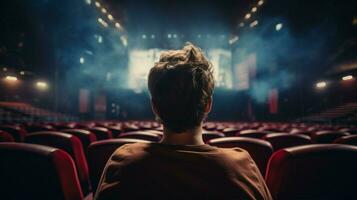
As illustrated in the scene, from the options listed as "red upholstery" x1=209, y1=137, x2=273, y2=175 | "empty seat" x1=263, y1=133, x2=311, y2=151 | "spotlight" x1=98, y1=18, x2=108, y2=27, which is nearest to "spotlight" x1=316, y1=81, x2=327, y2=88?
"empty seat" x1=263, y1=133, x2=311, y2=151

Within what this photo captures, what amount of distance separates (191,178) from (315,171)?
2.39 feet

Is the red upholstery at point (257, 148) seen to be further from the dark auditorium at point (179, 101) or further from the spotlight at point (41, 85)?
the spotlight at point (41, 85)

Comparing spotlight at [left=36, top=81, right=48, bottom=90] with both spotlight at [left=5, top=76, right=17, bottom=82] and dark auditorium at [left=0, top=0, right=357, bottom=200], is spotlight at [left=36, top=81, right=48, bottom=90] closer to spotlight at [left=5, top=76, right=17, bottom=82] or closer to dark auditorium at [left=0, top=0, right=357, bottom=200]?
dark auditorium at [left=0, top=0, right=357, bottom=200]

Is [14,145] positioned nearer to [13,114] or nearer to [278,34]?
[13,114]

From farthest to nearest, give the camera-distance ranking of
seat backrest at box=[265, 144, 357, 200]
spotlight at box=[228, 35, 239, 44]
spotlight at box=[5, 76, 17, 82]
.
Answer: spotlight at box=[228, 35, 239, 44] < spotlight at box=[5, 76, 17, 82] < seat backrest at box=[265, 144, 357, 200]

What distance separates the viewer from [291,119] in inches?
867

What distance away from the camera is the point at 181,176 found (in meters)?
0.99

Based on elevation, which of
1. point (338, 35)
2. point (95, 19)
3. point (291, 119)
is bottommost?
point (291, 119)

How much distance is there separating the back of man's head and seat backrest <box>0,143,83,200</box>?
0.53 m

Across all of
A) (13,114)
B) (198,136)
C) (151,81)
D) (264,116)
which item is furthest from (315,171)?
(264,116)

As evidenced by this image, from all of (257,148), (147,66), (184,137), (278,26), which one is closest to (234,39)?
(278,26)

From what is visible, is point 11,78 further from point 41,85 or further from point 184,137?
point 184,137

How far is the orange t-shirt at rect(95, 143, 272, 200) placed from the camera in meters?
0.98

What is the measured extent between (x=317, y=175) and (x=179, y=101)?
82cm
